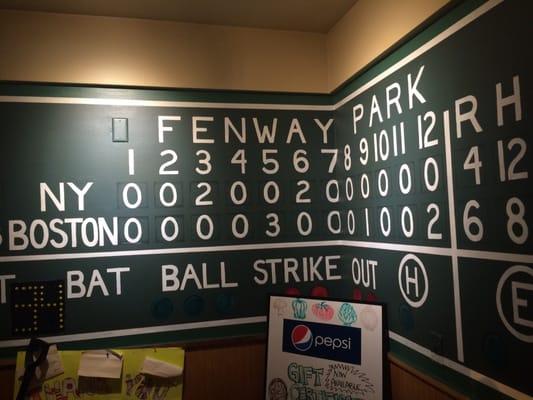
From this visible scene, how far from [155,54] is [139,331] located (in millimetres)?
1453

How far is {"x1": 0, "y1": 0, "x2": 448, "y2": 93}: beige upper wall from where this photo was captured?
195 cm

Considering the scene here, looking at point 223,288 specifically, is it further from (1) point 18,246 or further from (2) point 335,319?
(1) point 18,246

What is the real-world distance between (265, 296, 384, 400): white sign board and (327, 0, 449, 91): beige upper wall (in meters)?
1.17

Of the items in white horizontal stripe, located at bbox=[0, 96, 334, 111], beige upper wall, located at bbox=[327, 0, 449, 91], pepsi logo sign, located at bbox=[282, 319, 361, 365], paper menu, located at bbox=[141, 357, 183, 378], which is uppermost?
beige upper wall, located at bbox=[327, 0, 449, 91]

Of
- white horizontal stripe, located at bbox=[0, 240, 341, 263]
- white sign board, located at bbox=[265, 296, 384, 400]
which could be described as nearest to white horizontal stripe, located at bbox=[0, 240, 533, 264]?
white horizontal stripe, located at bbox=[0, 240, 341, 263]

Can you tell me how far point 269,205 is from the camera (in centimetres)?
222

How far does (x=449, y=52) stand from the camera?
1.44 meters

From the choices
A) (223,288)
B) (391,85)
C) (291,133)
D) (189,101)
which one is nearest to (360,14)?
(391,85)

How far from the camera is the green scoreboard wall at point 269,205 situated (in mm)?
1343

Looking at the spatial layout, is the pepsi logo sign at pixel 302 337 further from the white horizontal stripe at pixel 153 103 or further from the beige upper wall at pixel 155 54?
the beige upper wall at pixel 155 54

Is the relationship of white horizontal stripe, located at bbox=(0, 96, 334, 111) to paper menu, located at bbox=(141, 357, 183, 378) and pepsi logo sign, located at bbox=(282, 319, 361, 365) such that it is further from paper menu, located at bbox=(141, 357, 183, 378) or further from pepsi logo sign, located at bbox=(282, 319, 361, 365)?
paper menu, located at bbox=(141, 357, 183, 378)

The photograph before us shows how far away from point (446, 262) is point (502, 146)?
0.47 metres

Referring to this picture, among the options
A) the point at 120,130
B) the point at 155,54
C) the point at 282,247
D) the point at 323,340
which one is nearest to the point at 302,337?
the point at 323,340

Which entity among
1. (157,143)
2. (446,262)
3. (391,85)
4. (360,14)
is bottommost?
(446,262)
